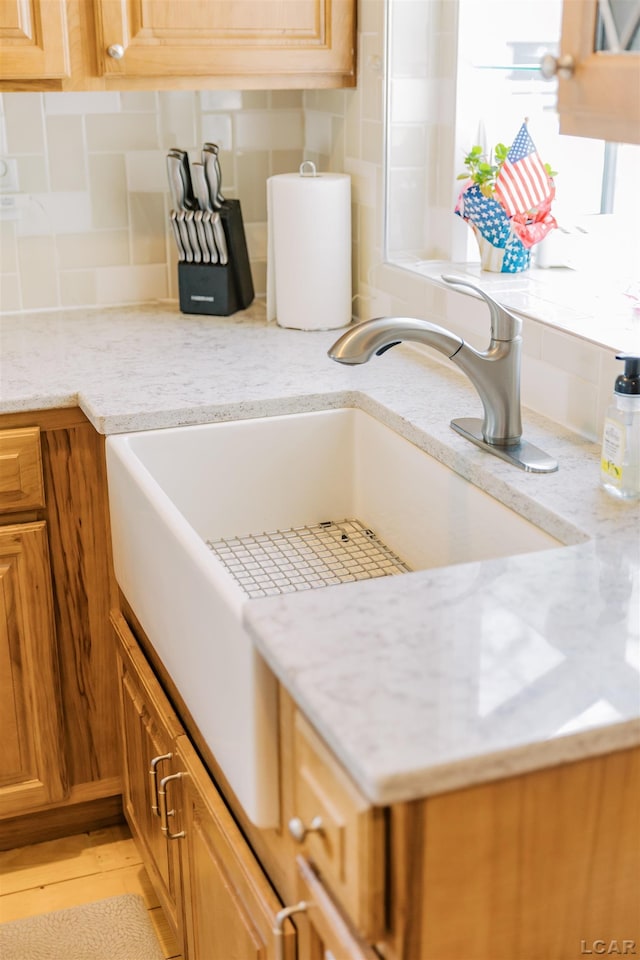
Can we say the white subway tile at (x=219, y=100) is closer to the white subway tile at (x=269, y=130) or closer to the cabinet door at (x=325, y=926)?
the white subway tile at (x=269, y=130)

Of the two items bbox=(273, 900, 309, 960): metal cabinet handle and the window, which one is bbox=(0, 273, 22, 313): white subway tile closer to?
the window

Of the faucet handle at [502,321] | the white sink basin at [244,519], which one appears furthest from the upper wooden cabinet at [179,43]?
the faucet handle at [502,321]

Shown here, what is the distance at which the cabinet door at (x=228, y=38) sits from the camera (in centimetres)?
209

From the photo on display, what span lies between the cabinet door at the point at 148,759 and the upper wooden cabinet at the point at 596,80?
3.27 feet

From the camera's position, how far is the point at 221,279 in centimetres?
245

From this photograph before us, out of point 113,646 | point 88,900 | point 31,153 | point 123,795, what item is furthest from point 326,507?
point 31,153

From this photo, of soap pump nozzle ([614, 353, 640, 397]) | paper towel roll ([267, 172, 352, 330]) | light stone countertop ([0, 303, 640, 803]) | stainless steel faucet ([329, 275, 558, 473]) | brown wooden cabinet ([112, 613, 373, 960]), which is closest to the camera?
light stone countertop ([0, 303, 640, 803])

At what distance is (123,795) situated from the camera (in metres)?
2.18

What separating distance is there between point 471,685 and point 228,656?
33cm

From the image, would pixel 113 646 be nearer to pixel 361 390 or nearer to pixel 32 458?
pixel 32 458

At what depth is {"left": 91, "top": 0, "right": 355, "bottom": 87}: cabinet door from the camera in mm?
2088

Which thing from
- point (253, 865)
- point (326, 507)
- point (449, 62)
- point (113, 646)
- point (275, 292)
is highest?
point (449, 62)

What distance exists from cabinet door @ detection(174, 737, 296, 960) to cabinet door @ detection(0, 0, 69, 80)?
129 cm

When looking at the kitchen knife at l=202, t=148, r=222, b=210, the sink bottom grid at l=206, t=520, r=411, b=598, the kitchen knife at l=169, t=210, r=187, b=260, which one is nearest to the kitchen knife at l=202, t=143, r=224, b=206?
the kitchen knife at l=202, t=148, r=222, b=210
